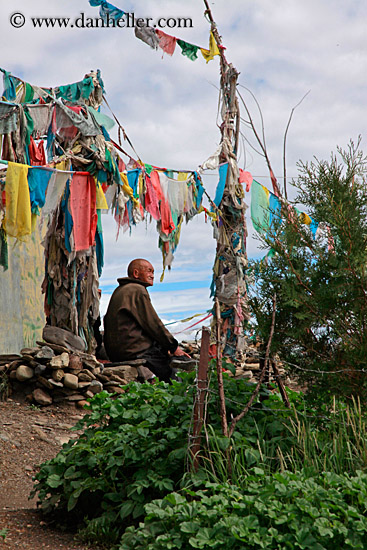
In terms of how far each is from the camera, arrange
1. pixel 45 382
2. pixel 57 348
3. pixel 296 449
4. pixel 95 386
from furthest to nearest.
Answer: pixel 57 348, pixel 95 386, pixel 45 382, pixel 296 449

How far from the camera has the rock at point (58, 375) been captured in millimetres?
7762

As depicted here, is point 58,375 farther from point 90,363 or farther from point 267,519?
point 267,519

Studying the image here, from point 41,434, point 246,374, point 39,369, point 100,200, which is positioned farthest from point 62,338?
point 246,374

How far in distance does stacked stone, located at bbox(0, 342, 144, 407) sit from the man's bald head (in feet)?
5.01

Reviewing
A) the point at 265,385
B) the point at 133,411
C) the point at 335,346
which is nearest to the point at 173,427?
the point at 133,411

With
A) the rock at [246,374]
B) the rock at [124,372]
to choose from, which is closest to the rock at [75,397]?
the rock at [124,372]

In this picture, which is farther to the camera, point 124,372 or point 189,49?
point 189,49

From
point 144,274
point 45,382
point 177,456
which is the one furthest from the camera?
point 144,274

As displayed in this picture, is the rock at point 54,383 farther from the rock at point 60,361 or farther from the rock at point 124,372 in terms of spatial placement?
the rock at point 124,372

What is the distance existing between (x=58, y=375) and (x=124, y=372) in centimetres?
99

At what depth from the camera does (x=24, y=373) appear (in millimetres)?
7840

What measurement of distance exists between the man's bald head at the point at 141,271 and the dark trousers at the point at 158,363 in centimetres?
101

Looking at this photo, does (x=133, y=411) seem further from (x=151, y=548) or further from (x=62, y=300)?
(x=62, y=300)

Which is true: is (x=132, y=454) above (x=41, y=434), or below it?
above
